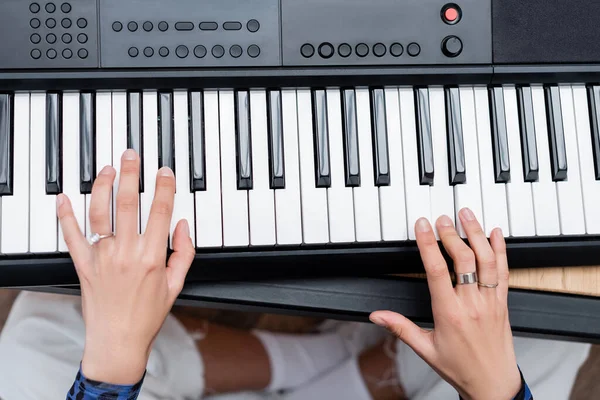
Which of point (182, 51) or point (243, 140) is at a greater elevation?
point (182, 51)

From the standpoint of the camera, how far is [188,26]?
845mm

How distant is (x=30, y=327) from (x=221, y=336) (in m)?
0.35

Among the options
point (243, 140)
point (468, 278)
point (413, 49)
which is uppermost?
point (413, 49)

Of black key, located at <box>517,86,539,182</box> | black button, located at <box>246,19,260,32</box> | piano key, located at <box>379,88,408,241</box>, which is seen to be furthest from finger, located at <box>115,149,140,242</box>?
black key, located at <box>517,86,539,182</box>

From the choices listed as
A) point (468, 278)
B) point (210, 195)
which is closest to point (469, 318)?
point (468, 278)

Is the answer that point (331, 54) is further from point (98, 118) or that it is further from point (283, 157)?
point (98, 118)

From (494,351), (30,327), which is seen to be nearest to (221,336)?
Result: (30,327)

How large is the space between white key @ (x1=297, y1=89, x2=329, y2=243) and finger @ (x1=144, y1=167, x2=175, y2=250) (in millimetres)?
187

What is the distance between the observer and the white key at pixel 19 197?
0.82m

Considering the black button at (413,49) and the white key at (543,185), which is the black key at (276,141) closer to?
the black button at (413,49)

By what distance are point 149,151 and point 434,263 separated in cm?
43

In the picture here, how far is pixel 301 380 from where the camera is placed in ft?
3.77

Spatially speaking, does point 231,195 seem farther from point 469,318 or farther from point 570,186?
point 570,186

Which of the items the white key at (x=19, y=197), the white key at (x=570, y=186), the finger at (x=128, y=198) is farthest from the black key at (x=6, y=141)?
the white key at (x=570, y=186)
